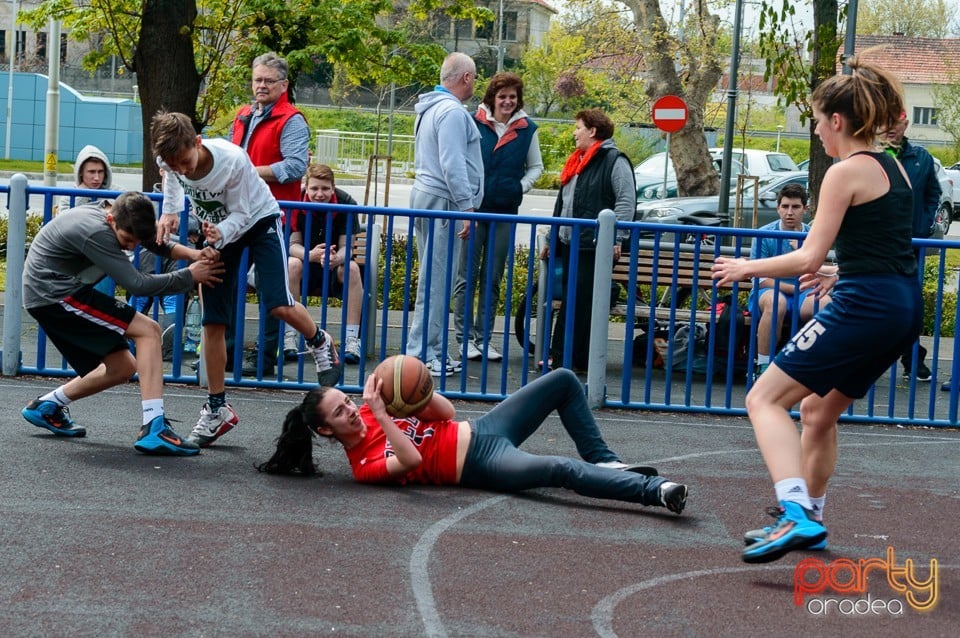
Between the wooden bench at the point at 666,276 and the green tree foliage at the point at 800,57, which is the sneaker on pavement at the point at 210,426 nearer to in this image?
the wooden bench at the point at 666,276

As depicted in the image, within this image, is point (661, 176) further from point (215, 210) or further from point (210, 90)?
point (215, 210)

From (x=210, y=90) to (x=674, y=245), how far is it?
31.0 feet

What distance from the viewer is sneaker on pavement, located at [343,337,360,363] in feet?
32.1

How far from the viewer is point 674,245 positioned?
9.33 meters

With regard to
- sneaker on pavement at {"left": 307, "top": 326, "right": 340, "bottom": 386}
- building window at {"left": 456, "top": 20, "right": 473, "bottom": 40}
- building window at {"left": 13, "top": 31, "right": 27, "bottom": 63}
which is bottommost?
sneaker on pavement at {"left": 307, "top": 326, "right": 340, "bottom": 386}

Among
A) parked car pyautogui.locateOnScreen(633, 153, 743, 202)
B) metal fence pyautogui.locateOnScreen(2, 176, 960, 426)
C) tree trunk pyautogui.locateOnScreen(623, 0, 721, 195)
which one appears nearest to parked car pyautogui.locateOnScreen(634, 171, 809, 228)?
tree trunk pyautogui.locateOnScreen(623, 0, 721, 195)

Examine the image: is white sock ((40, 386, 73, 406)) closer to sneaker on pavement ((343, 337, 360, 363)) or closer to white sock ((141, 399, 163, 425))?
white sock ((141, 399, 163, 425))

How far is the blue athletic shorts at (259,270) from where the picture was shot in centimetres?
727

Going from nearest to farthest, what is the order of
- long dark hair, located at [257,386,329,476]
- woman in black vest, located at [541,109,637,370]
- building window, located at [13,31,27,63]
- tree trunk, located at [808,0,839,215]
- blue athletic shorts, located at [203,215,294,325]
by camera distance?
long dark hair, located at [257,386,329,476] → blue athletic shorts, located at [203,215,294,325] → woman in black vest, located at [541,109,637,370] → tree trunk, located at [808,0,839,215] → building window, located at [13,31,27,63]

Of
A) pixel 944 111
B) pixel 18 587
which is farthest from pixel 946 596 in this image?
pixel 944 111

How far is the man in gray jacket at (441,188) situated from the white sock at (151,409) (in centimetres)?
262

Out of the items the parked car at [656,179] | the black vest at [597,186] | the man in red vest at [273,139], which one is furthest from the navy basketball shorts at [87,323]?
the parked car at [656,179]

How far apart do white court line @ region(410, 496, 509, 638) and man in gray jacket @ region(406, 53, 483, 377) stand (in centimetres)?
320

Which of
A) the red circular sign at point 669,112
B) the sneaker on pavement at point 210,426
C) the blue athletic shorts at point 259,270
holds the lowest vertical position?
the sneaker on pavement at point 210,426
